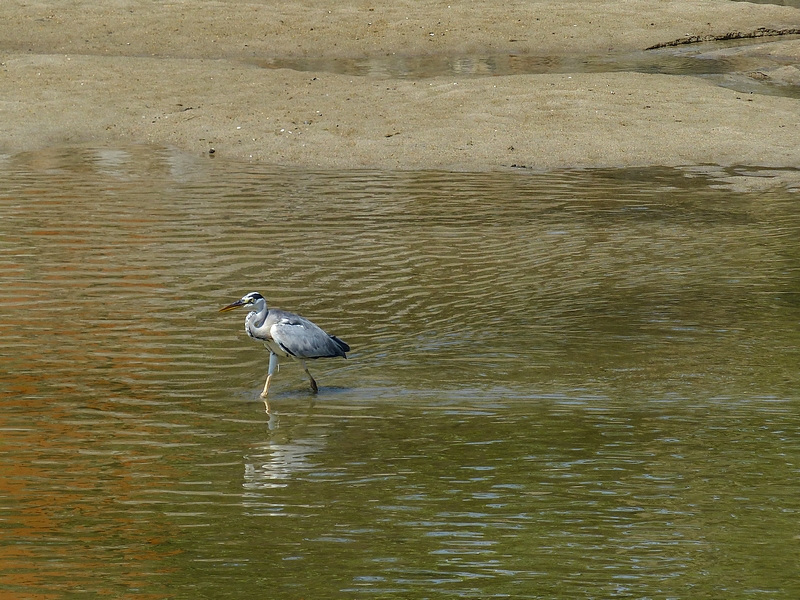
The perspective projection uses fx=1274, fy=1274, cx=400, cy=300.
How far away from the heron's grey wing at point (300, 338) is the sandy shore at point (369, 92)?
880 centimetres

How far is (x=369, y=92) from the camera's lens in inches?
886

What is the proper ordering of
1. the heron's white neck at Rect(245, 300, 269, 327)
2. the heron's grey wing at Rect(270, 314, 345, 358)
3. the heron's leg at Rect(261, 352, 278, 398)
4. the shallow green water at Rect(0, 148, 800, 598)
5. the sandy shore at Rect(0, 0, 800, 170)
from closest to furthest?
the shallow green water at Rect(0, 148, 800, 598) → the heron's leg at Rect(261, 352, 278, 398) → the heron's grey wing at Rect(270, 314, 345, 358) → the heron's white neck at Rect(245, 300, 269, 327) → the sandy shore at Rect(0, 0, 800, 170)

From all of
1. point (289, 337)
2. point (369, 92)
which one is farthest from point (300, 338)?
point (369, 92)

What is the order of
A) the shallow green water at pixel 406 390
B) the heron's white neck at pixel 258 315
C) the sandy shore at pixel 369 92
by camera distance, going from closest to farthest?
the shallow green water at pixel 406 390, the heron's white neck at pixel 258 315, the sandy shore at pixel 369 92

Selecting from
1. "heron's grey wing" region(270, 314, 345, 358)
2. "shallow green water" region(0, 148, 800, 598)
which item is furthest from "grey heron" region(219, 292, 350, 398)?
"shallow green water" region(0, 148, 800, 598)

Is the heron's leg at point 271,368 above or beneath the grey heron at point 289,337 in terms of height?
beneath

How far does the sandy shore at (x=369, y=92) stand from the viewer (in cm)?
1953

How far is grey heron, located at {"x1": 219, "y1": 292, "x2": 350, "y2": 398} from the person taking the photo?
1017 centimetres

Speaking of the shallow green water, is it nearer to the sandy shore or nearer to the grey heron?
the grey heron

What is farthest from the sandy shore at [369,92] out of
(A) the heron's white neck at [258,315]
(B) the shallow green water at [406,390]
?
(A) the heron's white neck at [258,315]

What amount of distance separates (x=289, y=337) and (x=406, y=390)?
103cm

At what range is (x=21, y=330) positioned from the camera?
11.6 metres

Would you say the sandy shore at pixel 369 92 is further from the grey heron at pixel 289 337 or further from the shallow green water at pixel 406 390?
the grey heron at pixel 289 337

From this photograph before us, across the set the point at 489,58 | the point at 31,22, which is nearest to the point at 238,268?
the point at 489,58
